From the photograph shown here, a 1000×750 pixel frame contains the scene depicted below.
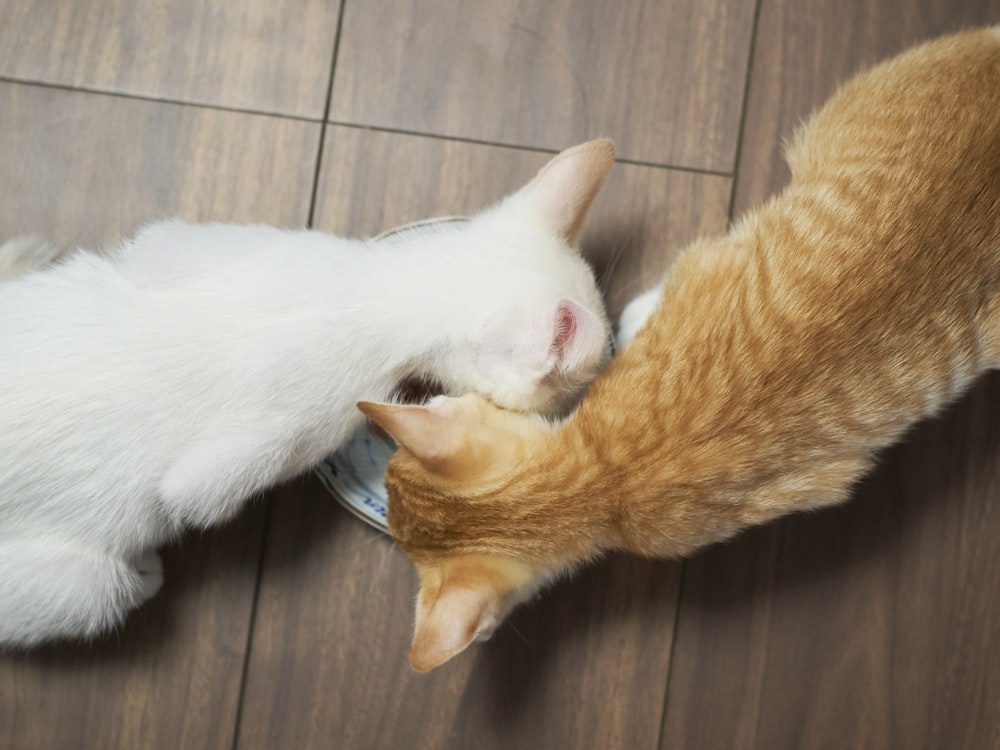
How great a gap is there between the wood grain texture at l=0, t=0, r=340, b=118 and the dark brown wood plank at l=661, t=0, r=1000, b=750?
77cm

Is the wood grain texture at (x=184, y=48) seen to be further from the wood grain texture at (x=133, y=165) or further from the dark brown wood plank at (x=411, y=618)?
the dark brown wood plank at (x=411, y=618)

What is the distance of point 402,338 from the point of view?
1.02 metres

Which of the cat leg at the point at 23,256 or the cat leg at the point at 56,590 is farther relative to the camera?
the cat leg at the point at 23,256

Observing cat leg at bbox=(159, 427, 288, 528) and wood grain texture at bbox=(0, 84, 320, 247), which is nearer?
cat leg at bbox=(159, 427, 288, 528)

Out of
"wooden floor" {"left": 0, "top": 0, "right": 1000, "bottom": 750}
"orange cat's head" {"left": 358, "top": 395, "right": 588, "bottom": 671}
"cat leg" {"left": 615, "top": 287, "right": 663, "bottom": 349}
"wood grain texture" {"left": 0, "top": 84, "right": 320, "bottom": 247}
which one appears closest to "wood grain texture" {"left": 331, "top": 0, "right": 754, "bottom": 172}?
"wooden floor" {"left": 0, "top": 0, "right": 1000, "bottom": 750}

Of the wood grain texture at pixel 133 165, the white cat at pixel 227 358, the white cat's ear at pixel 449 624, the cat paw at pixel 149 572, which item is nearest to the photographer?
the white cat's ear at pixel 449 624

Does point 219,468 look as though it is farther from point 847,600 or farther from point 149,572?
point 847,600

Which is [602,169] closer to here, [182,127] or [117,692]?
[182,127]

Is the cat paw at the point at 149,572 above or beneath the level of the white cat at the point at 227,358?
beneath

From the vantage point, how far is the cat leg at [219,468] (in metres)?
1.00

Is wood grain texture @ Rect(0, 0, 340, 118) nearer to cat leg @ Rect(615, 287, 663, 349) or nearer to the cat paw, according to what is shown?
cat leg @ Rect(615, 287, 663, 349)

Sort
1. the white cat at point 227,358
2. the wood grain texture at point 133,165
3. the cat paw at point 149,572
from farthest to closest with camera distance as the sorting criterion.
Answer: the wood grain texture at point 133,165, the cat paw at point 149,572, the white cat at point 227,358

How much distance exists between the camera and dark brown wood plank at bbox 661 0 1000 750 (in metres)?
1.34

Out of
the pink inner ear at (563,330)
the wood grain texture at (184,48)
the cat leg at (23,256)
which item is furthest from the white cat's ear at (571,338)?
the cat leg at (23,256)
